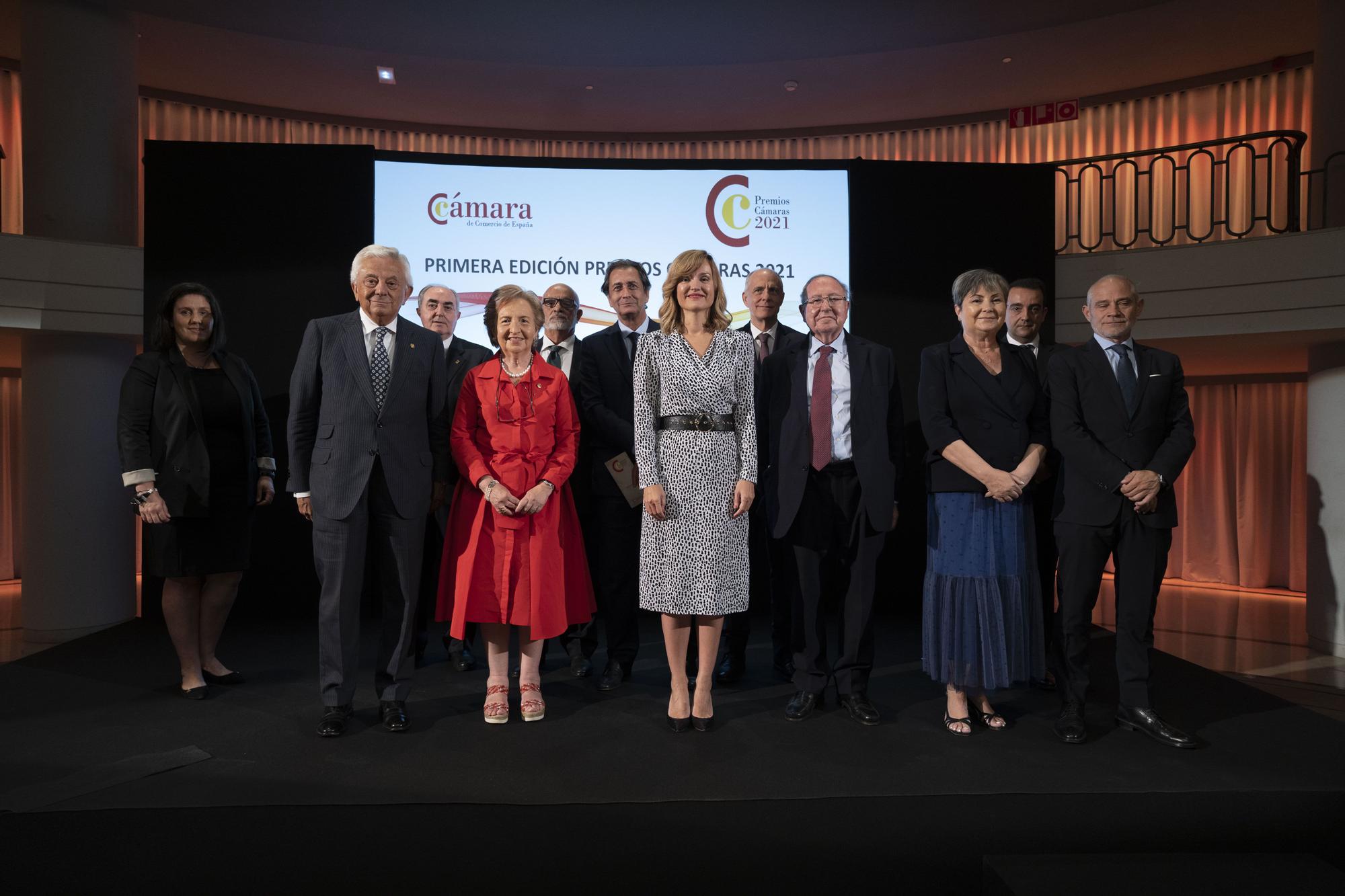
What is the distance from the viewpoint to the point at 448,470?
3.15m

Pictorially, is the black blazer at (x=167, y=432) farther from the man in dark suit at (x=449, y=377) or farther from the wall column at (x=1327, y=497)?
the wall column at (x=1327, y=497)

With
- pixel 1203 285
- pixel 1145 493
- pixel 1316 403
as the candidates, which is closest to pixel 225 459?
pixel 1145 493

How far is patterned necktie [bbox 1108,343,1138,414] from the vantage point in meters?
3.01

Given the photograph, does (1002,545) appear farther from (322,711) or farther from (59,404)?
(59,404)

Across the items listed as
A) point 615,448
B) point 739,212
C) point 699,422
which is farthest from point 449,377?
point 739,212

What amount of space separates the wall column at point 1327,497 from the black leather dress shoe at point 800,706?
15.3ft

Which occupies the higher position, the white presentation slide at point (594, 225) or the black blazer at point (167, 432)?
the white presentation slide at point (594, 225)

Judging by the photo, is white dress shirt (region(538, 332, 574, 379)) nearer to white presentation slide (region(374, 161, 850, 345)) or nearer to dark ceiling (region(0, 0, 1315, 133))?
white presentation slide (region(374, 161, 850, 345))

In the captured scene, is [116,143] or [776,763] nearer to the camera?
[776,763]

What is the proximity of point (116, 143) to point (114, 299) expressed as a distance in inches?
50.8

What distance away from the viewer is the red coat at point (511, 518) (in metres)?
2.98

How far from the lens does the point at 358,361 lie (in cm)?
292

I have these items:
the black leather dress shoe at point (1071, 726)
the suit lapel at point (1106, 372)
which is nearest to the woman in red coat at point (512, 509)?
the black leather dress shoe at point (1071, 726)

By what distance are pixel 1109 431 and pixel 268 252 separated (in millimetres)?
4573
